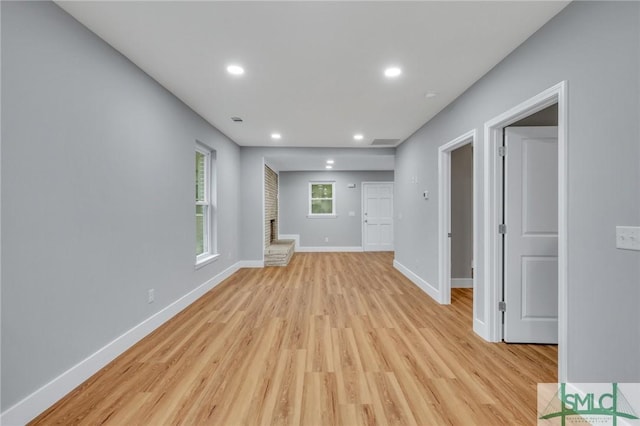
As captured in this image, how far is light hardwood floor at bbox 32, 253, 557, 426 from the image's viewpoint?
1.66 metres

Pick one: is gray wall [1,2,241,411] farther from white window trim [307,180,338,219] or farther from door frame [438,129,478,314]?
white window trim [307,180,338,219]

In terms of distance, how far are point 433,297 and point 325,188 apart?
5140mm

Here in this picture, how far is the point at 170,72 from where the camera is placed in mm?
2648

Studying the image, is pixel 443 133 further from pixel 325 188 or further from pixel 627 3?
pixel 325 188

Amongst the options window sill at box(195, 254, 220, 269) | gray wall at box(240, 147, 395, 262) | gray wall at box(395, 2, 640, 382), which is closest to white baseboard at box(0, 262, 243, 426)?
window sill at box(195, 254, 220, 269)

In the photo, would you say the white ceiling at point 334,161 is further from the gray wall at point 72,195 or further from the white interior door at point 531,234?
the white interior door at point 531,234

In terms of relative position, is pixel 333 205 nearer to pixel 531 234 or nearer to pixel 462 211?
pixel 462 211

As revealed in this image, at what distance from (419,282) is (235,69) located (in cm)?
386

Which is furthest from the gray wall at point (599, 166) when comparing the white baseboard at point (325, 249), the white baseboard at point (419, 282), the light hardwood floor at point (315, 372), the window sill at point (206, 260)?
the white baseboard at point (325, 249)

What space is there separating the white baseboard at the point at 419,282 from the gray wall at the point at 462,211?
64 cm

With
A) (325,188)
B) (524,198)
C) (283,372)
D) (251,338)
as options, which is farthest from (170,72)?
(325,188)

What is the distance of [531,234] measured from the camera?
8.21 feet

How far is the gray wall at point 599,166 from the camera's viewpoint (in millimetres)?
1389

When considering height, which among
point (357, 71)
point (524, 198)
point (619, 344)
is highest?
point (357, 71)
